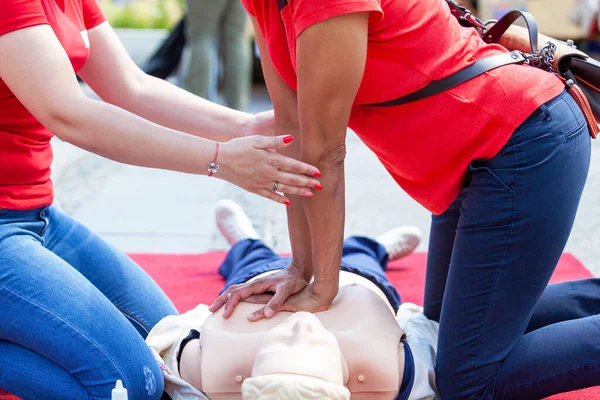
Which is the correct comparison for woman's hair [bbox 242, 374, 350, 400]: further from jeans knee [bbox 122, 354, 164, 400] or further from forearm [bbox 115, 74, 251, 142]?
forearm [bbox 115, 74, 251, 142]

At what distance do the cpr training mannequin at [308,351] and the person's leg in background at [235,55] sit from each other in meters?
4.15

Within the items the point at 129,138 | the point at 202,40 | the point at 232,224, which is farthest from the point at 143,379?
the point at 202,40

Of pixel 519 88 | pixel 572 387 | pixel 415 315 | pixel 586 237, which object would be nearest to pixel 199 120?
pixel 415 315

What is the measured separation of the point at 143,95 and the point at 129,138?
64 cm

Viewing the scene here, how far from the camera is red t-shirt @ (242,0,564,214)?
1876mm

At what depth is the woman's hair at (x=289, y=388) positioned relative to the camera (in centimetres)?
171

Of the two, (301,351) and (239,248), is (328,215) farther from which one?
(239,248)

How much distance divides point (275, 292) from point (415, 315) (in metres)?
0.55

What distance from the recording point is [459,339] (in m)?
2.12

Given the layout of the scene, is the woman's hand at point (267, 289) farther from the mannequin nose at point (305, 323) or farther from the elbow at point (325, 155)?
the elbow at point (325, 155)

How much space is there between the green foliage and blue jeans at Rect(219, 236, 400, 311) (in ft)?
19.3

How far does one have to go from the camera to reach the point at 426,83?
1.93m

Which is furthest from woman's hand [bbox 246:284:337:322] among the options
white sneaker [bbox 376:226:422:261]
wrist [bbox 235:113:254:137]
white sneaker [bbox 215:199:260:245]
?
white sneaker [bbox 376:226:422:261]

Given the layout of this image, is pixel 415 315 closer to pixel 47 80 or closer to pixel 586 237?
pixel 47 80
